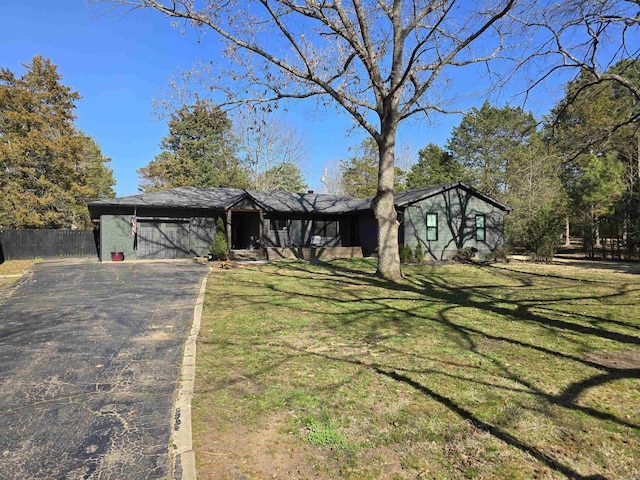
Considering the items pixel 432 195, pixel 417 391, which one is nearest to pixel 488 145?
pixel 432 195

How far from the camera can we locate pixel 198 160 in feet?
129

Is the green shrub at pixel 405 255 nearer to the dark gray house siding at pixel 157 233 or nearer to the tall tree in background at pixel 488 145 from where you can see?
the dark gray house siding at pixel 157 233

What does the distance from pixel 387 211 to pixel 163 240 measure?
13.8 metres

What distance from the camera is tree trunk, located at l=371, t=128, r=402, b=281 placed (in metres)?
10.7

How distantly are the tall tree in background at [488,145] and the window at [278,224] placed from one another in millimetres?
21882

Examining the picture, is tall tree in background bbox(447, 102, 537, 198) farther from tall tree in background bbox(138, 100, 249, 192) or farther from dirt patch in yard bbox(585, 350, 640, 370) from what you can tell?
dirt patch in yard bbox(585, 350, 640, 370)

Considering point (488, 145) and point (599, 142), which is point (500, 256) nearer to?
point (599, 142)

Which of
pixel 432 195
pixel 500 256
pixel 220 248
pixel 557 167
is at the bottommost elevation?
pixel 500 256

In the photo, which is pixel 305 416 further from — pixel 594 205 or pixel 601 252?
pixel 594 205

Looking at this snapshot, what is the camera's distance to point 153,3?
365 inches

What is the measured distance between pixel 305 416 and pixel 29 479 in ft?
6.15

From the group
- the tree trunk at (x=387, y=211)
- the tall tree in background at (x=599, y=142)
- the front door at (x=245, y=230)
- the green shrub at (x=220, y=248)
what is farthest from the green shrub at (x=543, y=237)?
the green shrub at (x=220, y=248)

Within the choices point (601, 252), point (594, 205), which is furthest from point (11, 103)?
point (594, 205)

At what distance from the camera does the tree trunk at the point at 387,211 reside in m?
10.7
